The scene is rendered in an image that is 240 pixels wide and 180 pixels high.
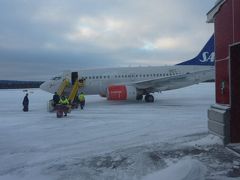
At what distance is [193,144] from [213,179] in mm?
3437

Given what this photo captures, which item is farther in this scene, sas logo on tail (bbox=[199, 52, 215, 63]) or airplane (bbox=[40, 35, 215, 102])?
sas logo on tail (bbox=[199, 52, 215, 63])

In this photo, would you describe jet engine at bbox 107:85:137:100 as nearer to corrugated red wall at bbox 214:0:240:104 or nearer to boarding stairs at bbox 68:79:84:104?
boarding stairs at bbox 68:79:84:104

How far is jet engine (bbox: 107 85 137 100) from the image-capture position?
93.8 ft

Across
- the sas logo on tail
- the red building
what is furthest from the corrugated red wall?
the sas logo on tail

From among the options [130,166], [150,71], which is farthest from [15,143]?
[150,71]

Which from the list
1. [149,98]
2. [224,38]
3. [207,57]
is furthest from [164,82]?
[224,38]

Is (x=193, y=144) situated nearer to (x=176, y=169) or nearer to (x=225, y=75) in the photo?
(x=225, y=75)

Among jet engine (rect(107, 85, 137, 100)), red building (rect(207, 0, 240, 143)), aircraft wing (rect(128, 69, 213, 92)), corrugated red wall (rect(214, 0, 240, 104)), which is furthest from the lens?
aircraft wing (rect(128, 69, 213, 92))

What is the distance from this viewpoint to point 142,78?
106 feet

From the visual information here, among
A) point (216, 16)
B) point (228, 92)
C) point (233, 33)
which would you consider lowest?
point (228, 92)

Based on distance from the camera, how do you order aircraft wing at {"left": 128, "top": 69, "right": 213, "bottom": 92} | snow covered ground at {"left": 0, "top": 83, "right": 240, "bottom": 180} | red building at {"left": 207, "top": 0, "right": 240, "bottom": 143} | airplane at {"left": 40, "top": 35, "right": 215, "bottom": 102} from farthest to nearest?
airplane at {"left": 40, "top": 35, "right": 215, "bottom": 102}
aircraft wing at {"left": 128, "top": 69, "right": 213, "bottom": 92}
red building at {"left": 207, "top": 0, "right": 240, "bottom": 143}
snow covered ground at {"left": 0, "top": 83, "right": 240, "bottom": 180}

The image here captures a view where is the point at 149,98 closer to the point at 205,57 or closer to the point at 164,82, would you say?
the point at 164,82

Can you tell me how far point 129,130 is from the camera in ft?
45.4

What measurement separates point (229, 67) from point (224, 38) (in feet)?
2.99
